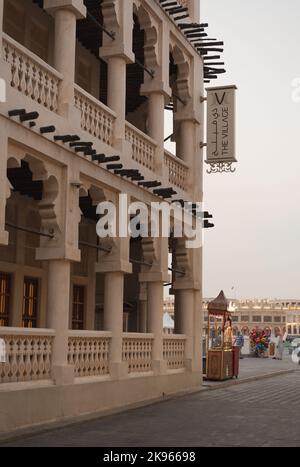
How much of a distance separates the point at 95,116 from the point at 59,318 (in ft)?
14.0

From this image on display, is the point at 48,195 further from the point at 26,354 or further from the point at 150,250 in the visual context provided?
the point at 150,250

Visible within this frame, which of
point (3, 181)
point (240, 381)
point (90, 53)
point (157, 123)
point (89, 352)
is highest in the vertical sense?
point (90, 53)

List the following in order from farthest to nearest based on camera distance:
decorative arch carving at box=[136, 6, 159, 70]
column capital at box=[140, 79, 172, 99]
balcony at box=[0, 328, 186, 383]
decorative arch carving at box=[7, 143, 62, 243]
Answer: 1. column capital at box=[140, 79, 172, 99]
2. decorative arch carving at box=[136, 6, 159, 70]
3. decorative arch carving at box=[7, 143, 62, 243]
4. balcony at box=[0, 328, 186, 383]

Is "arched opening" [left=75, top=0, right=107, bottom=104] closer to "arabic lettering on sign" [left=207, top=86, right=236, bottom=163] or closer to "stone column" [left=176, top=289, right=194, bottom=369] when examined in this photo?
"arabic lettering on sign" [left=207, top=86, right=236, bottom=163]

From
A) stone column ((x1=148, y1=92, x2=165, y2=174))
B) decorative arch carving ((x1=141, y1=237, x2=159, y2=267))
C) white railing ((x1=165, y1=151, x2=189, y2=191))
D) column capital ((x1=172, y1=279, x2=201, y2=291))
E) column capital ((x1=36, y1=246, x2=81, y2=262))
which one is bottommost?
column capital ((x1=172, y1=279, x2=201, y2=291))

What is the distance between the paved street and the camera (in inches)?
421

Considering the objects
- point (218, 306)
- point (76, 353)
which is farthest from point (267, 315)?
point (76, 353)

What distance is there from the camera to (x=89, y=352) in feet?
46.8

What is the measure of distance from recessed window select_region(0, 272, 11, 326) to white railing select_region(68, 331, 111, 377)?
2.54 m

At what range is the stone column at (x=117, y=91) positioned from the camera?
1568cm

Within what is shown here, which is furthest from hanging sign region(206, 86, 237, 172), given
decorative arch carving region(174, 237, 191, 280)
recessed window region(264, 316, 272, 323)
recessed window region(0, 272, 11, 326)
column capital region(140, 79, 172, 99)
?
recessed window region(264, 316, 272, 323)

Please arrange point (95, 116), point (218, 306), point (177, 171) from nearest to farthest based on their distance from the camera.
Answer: point (95, 116)
point (177, 171)
point (218, 306)

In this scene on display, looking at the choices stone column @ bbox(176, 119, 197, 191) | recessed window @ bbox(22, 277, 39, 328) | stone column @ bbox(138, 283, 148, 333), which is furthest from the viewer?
stone column @ bbox(138, 283, 148, 333)
